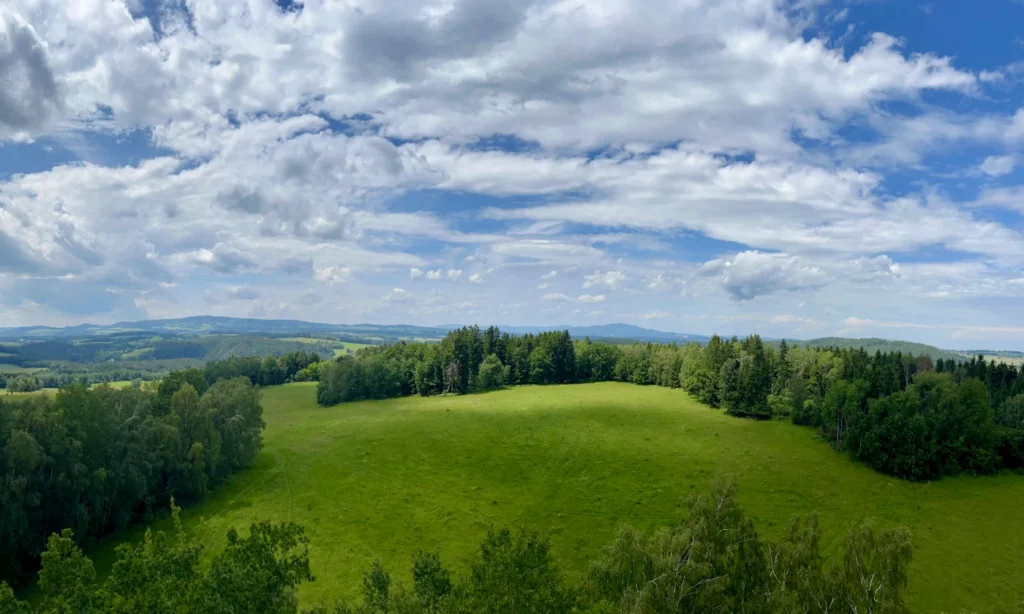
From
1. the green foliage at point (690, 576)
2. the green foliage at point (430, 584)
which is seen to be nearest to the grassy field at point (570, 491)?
the green foliage at point (690, 576)

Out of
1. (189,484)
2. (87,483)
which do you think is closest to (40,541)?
(87,483)

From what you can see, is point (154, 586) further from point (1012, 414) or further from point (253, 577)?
point (1012, 414)

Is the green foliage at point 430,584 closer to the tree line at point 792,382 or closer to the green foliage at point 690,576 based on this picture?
the green foliage at point 690,576

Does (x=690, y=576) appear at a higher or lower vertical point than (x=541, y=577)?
lower

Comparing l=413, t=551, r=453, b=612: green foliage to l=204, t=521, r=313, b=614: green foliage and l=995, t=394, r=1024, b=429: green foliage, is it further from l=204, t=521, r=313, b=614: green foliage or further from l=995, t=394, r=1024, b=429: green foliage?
l=995, t=394, r=1024, b=429: green foliage

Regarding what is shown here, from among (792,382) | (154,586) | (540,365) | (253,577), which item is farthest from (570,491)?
(540,365)

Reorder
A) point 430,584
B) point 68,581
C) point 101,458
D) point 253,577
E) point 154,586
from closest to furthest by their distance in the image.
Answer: point 154,586 → point 68,581 → point 253,577 → point 430,584 → point 101,458

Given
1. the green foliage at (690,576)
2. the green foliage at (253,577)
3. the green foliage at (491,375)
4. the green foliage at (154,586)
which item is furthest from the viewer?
the green foliage at (491,375)
